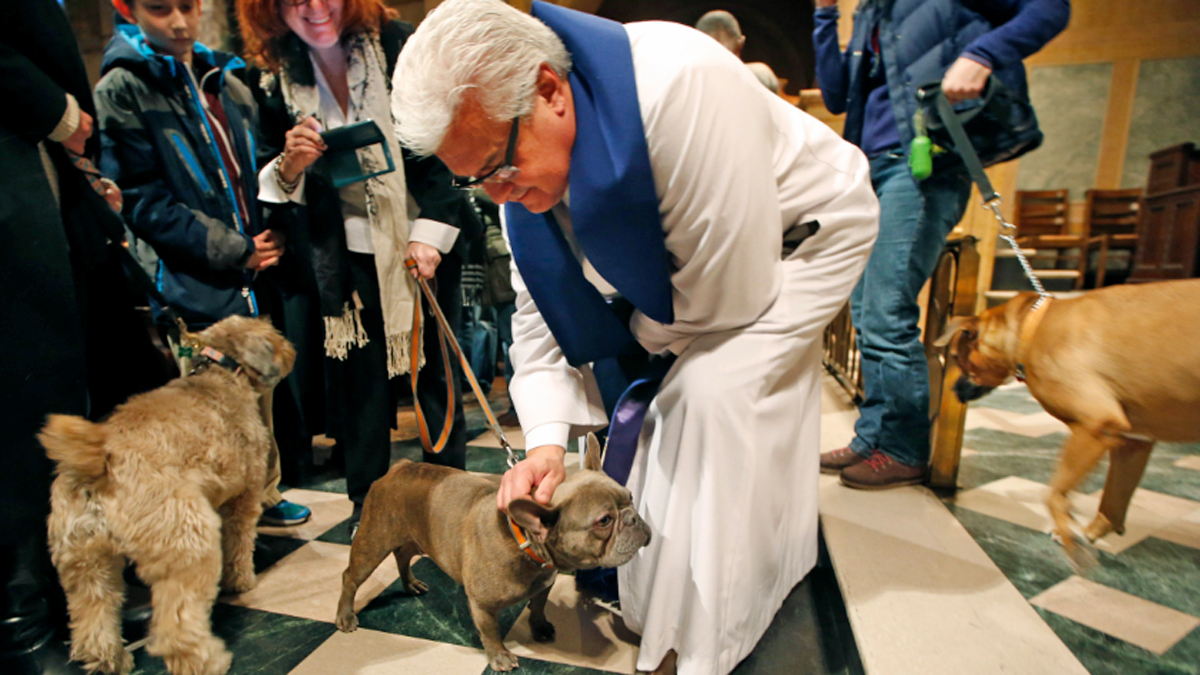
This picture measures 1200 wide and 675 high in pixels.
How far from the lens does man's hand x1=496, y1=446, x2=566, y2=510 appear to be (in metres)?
1.21

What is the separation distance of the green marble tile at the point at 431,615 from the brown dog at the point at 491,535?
2.0 inches

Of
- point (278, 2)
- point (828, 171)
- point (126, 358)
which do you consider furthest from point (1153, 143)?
point (126, 358)

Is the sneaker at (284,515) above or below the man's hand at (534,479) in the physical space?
below

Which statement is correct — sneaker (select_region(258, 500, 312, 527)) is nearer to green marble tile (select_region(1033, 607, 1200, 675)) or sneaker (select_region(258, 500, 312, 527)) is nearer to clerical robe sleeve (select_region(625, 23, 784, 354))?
clerical robe sleeve (select_region(625, 23, 784, 354))

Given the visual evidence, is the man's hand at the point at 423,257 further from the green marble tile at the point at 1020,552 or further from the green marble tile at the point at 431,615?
the green marble tile at the point at 1020,552

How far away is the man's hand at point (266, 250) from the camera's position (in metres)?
2.04

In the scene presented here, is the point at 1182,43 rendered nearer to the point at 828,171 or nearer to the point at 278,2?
the point at 828,171

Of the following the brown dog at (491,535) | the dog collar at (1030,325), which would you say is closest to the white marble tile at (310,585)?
the brown dog at (491,535)

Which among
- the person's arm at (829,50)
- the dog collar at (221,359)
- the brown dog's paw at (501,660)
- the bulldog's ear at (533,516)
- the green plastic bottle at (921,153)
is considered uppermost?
the person's arm at (829,50)

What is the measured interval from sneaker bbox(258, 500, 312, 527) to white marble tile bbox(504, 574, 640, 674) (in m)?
1.19

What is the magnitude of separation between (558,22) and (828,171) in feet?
2.30

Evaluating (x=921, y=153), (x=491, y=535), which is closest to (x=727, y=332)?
(x=491, y=535)

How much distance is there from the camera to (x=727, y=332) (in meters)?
1.28

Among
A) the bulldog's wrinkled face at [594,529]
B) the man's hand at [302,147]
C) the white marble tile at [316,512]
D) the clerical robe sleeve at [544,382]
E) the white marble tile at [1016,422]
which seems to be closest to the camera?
the bulldog's wrinkled face at [594,529]
